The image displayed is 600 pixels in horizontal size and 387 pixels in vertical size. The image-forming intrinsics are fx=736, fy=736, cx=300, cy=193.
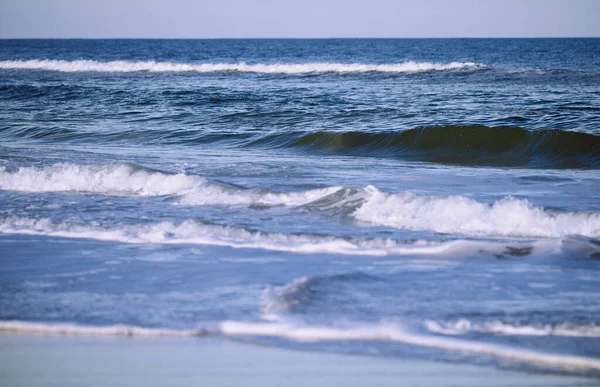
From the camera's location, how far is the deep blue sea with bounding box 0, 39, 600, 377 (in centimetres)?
399

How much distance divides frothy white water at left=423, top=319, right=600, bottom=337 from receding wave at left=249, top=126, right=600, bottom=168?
7.94m

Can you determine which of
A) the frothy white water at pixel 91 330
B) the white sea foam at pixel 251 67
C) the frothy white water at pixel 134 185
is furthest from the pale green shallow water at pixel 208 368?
the white sea foam at pixel 251 67

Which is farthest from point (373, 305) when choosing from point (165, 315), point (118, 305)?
point (118, 305)

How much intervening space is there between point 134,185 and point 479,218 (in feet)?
13.4

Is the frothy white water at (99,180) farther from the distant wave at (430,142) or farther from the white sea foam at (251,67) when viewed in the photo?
the white sea foam at (251,67)

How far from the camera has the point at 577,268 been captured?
5.16 m

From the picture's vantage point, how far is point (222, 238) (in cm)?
606

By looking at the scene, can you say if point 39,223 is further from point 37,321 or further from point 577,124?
point 577,124

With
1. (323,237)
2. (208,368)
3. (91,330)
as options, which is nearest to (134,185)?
(323,237)

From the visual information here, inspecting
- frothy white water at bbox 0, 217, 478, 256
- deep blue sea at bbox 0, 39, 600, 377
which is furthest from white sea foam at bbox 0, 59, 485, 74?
frothy white water at bbox 0, 217, 478, 256

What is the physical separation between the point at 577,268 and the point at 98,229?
387 centimetres

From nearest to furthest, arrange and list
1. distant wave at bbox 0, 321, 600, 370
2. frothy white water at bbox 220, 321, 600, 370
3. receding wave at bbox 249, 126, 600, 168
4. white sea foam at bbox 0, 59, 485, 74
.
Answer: frothy white water at bbox 220, 321, 600, 370 → distant wave at bbox 0, 321, 600, 370 → receding wave at bbox 249, 126, 600, 168 → white sea foam at bbox 0, 59, 485, 74

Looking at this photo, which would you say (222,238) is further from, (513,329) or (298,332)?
(513,329)

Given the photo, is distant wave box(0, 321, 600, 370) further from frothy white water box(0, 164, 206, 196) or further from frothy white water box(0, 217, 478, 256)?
frothy white water box(0, 164, 206, 196)
